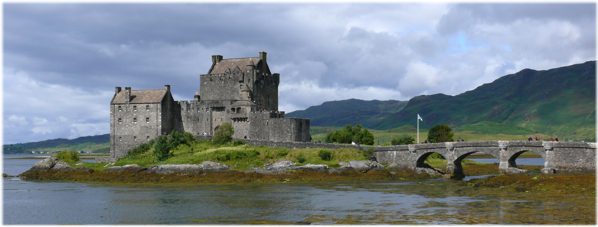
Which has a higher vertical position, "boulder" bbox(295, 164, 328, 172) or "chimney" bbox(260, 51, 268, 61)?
"chimney" bbox(260, 51, 268, 61)

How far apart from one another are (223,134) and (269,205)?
128 feet

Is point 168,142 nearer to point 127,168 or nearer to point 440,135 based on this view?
point 127,168

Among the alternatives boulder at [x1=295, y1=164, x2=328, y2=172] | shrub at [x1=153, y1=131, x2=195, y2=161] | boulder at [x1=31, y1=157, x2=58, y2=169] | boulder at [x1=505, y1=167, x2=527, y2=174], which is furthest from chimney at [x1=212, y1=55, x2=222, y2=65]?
boulder at [x1=505, y1=167, x2=527, y2=174]

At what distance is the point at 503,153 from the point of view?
70312 mm

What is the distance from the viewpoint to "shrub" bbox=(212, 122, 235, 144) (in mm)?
85938

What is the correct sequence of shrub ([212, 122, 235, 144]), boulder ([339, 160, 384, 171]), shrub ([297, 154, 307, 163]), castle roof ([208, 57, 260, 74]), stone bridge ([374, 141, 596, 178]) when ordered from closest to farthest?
stone bridge ([374, 141, 596, 178])
boulder ([339, 160, 384, 171])
shrub ([297, 154, 307, 163])
shrub ([212, 122, 235, 144])
castle roof ([208, 57, 260, 74])

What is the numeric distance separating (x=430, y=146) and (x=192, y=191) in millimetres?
27101

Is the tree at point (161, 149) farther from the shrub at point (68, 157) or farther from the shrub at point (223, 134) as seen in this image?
the shrub at point (68, 157)

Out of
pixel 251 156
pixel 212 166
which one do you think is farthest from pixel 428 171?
pixel 212 166

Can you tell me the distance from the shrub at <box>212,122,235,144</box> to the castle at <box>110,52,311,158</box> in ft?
9.28

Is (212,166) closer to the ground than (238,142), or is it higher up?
closer to the ground

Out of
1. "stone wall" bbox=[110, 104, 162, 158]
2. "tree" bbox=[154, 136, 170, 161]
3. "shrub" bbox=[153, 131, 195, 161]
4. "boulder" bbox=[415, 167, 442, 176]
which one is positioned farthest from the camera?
"stone wall" bbox=[110, 104, 162, 158]

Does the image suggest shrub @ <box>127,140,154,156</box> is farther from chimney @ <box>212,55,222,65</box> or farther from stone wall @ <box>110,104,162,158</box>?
chimney @ <box>212,55,222,65</box>

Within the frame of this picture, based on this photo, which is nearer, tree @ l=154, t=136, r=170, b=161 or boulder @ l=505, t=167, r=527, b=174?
boulder @ l=505, t=167, r=527, b=174
